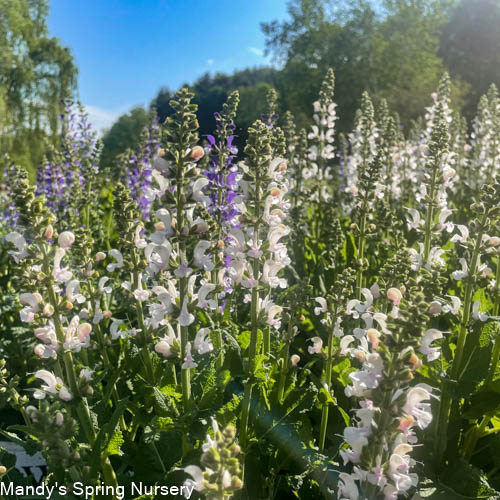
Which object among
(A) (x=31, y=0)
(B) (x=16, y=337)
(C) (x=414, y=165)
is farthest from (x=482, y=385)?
(A) (x=31, y=0)

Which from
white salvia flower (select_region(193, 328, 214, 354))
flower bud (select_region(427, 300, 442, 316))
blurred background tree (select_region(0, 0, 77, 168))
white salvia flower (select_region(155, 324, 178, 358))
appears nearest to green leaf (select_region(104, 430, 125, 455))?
white salvia flower (select_region(155, 324, 178, 358))

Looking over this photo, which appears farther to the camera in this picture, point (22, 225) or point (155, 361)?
point (155, 361)

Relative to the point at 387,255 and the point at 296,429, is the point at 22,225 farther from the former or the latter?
the point at 387,255

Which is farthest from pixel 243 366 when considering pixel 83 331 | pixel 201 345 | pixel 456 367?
pixel 456 367

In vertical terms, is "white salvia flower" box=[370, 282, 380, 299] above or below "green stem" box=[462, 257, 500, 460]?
above

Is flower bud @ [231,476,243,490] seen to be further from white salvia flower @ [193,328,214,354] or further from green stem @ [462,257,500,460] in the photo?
green stem @ [462,257,500,460]

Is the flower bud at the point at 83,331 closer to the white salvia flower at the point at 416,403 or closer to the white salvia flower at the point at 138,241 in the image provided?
the white salvia flower at the point at 138,241

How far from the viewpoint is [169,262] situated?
2330 millimetres

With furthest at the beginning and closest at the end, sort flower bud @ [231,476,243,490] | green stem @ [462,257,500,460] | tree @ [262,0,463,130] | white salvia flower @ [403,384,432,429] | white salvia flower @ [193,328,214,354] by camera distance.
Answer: tree @ [262,0,463,130] < green stem @ [462,257,500,460] < white salvia flower @ [193,328,214,354] < white salvia flower @ [403,384,432,429] < flower bud @ [231,476,243,490]

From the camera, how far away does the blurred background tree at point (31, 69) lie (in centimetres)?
2341


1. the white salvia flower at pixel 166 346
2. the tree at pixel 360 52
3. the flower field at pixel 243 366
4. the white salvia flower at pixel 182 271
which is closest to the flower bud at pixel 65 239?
the flower field at pixel 243 366

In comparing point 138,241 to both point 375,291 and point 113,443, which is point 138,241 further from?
point 375,291

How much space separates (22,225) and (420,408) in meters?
1.86

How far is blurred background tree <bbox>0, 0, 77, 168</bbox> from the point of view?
2341cm
